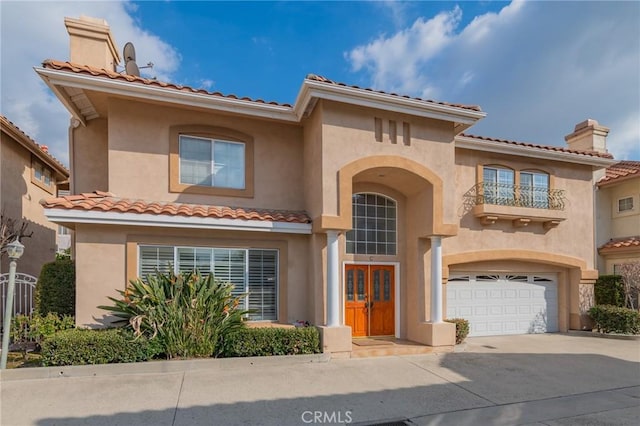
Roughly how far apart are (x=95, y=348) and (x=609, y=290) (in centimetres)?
1792

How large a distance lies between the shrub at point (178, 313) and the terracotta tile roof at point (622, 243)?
15.5 metres

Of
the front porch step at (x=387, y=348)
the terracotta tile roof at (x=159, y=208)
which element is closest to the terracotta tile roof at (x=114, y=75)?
the terracotta tile roof at (x=159, y=208)

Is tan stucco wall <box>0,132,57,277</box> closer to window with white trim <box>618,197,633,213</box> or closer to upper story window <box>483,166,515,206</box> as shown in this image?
upper story window <box>483,166,515,206</box>

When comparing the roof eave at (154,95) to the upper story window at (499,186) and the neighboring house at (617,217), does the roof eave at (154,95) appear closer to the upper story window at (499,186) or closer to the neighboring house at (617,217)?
the upper story window at (499,186)

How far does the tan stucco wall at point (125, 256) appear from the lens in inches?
357

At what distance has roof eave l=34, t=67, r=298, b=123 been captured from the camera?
9.16m

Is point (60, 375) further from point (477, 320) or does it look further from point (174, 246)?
point (477, 320)

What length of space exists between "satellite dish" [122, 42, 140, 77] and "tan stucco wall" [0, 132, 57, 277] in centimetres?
471

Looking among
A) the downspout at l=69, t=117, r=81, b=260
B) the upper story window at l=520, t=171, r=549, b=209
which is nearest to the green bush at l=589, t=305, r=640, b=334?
the upper story window at l=520, t=171, r=549, b=209

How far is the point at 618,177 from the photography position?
52.2 feet

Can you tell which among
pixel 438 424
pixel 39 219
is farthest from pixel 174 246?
pixel 39 219

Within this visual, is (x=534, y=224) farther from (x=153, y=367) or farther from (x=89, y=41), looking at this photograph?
(x=89, y=41)

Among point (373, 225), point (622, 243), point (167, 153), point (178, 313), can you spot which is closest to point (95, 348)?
point (178, 313)

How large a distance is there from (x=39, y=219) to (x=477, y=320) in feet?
57.6
